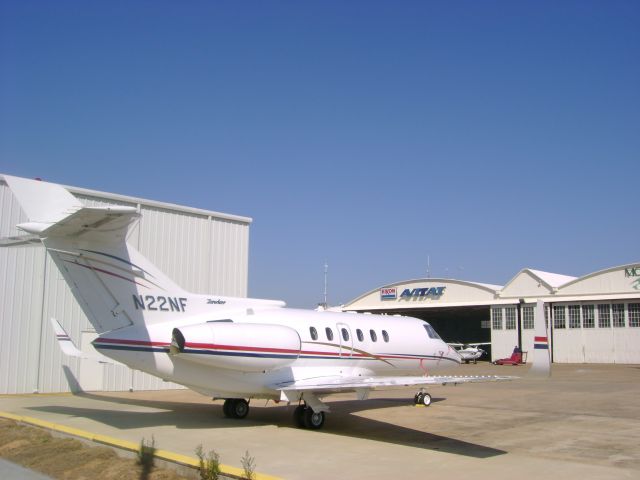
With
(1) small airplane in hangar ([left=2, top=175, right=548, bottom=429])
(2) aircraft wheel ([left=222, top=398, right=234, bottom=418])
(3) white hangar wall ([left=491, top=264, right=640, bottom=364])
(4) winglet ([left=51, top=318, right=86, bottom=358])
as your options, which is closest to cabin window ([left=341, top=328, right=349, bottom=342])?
(1) small airplane in hangar ([left=2, top=175, right=548, bottom=429])

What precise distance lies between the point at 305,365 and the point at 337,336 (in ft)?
4.75

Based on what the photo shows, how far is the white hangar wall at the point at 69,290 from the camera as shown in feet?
62.2

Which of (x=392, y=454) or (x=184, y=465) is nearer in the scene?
(x=184, y=465)

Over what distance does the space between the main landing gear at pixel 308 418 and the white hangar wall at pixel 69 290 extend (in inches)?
261

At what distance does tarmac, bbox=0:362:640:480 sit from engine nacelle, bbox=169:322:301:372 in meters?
1.44

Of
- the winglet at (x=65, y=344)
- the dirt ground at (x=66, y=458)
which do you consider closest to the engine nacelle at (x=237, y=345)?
the dirt ground at (x=66, y=458)

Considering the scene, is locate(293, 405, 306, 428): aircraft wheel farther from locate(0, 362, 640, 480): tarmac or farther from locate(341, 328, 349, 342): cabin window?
locate(341, 328, 349, 342): cabin window

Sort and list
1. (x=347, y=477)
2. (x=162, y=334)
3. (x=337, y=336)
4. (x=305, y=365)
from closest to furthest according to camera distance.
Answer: (x=347, y=477) < (x=162, y=334) < (x=305, y=365) < (x=337, y=336)

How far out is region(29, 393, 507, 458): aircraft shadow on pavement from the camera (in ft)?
38.2

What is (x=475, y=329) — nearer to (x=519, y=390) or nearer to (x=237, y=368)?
(x=519, y=390)

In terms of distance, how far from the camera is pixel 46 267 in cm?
1984

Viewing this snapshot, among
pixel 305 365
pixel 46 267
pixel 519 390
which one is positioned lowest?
pixel 519 390

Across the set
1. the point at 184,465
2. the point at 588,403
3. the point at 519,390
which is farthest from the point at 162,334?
the point at 519,390

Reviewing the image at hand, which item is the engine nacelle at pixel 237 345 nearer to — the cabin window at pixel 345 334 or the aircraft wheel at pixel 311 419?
the aircraft wheel at pixel 311 419
